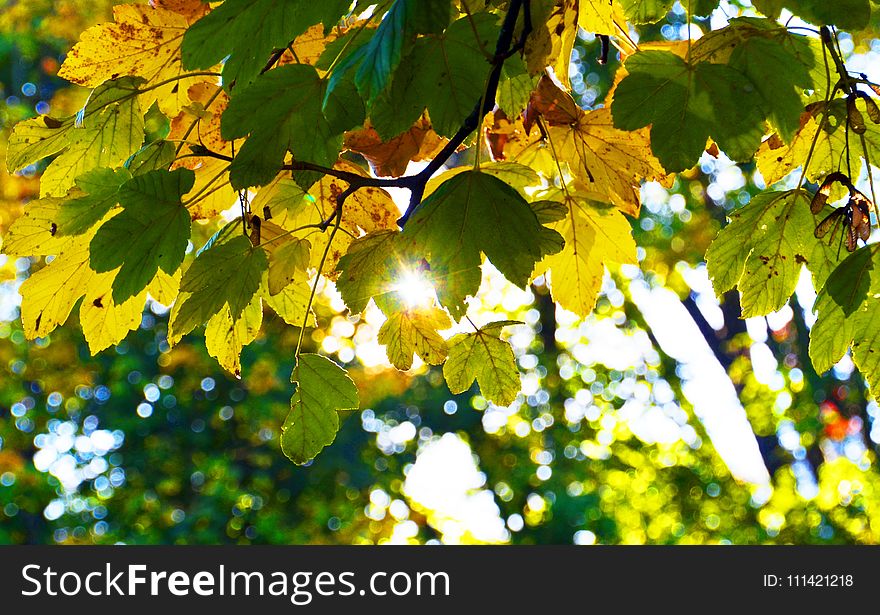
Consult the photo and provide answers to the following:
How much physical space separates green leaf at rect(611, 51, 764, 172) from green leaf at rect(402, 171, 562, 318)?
0.16 meters

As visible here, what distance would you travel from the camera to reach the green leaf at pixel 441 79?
2.80ft

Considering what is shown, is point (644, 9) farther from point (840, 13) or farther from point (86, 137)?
point (86, 137)

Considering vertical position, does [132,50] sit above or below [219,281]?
above

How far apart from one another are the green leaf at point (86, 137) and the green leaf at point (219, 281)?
24cm

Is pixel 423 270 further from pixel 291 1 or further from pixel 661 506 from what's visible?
pixel 661 506

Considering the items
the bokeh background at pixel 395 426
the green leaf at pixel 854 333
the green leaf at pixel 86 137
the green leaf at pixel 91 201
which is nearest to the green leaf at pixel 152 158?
the green leaf at pixel 91 201

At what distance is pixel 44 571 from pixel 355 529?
670 cm

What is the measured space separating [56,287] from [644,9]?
2.65 feet

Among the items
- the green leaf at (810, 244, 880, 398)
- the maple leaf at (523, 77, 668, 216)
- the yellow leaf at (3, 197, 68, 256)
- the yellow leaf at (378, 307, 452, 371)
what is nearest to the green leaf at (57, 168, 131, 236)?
the yellow leaf at (3, 197, 68, 256)

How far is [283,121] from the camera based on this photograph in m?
0.84

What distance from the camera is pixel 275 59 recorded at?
1025mm

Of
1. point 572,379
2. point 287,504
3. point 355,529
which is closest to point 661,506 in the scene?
A: point 572,379

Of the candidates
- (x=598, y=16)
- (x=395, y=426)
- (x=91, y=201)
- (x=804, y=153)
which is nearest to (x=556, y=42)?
(x=598, y=16)

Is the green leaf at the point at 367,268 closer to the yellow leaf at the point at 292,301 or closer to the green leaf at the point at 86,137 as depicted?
the yellow leaf at the point at 292,301
